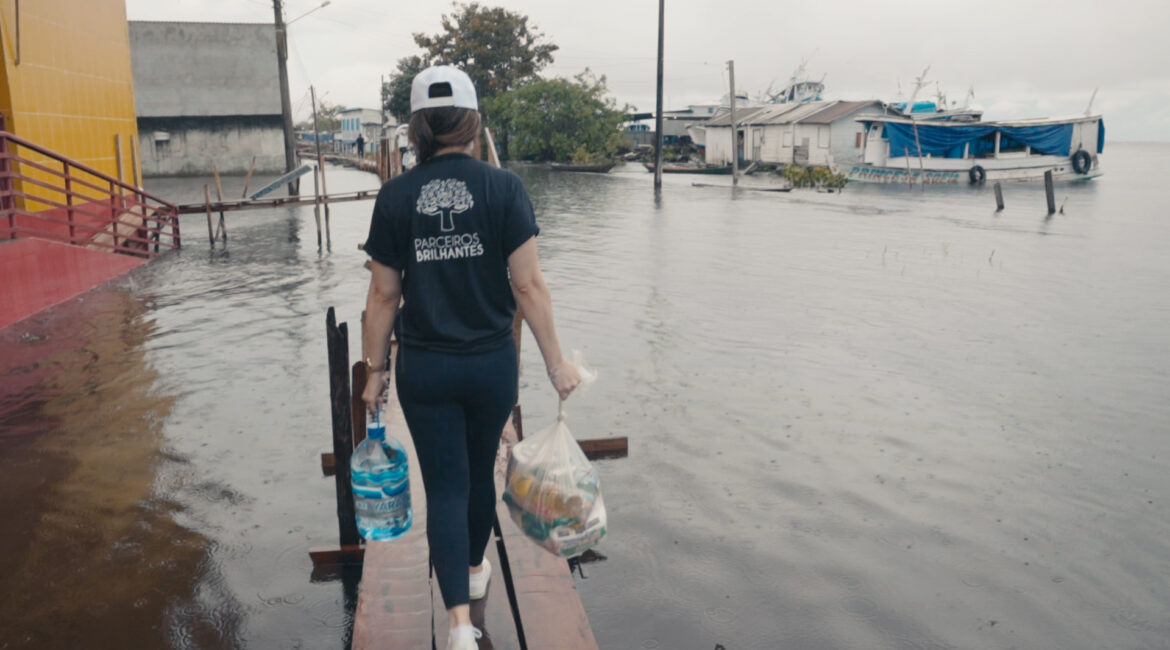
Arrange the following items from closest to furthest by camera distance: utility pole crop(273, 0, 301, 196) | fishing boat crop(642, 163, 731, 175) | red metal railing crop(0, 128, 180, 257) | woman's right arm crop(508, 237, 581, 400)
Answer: woman's right arm crop(508, 237, 581, 400)
red metal railing crop(0, 128, 180, 257)
utility pole crop(273, 0, 301, 196)
fishing boat crop(642, 163, 731, 175)

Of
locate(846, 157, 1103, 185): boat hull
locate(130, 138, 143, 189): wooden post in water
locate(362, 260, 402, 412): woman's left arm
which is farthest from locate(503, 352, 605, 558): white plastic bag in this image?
locate(846, 157, 1103, 185): boat hull

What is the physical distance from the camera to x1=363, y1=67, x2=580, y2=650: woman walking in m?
2.79

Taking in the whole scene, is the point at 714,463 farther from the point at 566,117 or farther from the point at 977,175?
the point at 566,117

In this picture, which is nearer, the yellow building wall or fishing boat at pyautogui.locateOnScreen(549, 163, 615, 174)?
the yellow building wall

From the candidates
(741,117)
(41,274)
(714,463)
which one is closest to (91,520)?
(714,463)

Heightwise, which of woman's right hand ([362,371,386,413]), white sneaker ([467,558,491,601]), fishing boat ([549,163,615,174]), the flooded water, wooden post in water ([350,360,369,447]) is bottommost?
the flooded water

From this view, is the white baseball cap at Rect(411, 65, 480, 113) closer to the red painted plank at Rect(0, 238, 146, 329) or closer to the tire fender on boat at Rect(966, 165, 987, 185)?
the red painted plank at Rect(0, 238, 146, 329)

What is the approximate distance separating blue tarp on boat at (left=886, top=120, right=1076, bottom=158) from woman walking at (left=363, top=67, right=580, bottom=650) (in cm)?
4373

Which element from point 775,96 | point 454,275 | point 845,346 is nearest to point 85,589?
point 454,275

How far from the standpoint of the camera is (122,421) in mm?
6895

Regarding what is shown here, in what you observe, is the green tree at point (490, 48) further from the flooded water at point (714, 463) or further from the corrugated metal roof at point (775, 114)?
the flooded water at point (714, 463)

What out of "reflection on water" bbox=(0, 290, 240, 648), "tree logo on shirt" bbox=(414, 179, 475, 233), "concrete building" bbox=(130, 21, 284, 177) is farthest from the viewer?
"concrete building" bbox=(130, 21, 284, 177)

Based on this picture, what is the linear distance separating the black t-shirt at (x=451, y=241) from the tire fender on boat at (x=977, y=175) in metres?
44.2

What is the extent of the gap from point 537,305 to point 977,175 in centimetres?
4446
